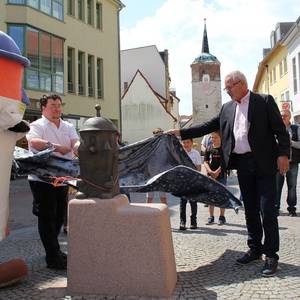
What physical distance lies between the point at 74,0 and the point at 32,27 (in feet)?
16.8

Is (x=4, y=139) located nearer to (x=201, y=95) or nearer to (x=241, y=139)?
(x=241, y=139)

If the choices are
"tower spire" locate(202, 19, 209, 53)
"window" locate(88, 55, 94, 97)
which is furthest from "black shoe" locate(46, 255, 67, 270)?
"tower spire" locate(202, 19, 209, 53)

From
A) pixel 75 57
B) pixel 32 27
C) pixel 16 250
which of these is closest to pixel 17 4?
pixel 32 27

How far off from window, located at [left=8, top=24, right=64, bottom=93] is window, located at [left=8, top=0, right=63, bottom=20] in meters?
1.07

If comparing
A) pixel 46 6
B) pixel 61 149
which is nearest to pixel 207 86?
pixel 46 6

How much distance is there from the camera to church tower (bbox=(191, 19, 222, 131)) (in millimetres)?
83500

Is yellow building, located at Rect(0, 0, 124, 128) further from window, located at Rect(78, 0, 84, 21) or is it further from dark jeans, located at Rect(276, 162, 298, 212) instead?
dark jeans, located at Rect(276, 162, 298, 212)

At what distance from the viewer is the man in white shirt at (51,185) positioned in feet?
16.8

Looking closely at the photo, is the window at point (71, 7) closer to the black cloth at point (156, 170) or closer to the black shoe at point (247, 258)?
the black cloth at point (156, 170)

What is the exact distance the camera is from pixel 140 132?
5756cm

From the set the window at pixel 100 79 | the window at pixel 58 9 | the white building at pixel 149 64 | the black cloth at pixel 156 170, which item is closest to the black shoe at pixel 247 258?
the black cloth at pixel 156 170

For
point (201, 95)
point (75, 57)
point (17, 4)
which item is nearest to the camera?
point (17, 4)

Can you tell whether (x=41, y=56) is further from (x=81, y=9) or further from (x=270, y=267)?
(x=270, y=267)

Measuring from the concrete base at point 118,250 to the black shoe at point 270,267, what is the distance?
100cm
